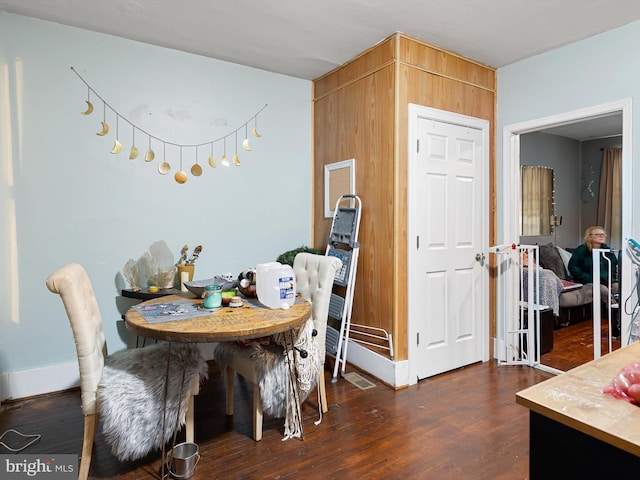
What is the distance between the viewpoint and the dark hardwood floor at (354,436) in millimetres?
1881

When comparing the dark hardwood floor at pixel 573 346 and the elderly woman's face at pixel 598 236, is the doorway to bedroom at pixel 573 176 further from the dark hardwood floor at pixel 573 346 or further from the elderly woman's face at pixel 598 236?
the elderly woman's face at pixel 598 236

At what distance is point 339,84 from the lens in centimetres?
339

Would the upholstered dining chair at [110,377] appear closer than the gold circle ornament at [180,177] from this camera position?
Yes

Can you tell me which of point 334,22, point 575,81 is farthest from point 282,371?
point 575,81

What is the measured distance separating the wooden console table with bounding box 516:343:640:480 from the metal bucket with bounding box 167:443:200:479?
150 cm

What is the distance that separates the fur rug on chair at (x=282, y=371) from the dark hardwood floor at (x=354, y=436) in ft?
0.56

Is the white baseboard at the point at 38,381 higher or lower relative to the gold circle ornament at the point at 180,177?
lower

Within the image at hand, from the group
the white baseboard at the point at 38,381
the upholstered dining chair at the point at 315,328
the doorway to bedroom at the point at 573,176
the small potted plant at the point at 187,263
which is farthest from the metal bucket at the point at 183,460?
the doorway to bedroom at the point at 573,176

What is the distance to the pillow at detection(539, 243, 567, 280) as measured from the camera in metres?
5.16

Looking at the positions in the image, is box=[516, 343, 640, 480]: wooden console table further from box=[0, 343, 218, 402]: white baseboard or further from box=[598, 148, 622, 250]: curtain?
box=[598, 148, 622, 250]: curtain

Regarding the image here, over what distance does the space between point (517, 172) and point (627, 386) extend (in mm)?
2714

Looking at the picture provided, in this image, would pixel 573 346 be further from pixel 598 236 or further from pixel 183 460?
pixel 183 460

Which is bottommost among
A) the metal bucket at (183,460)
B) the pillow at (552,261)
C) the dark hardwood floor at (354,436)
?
the dark hardwood floor at (354,436)

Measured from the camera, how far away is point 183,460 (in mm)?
1800
